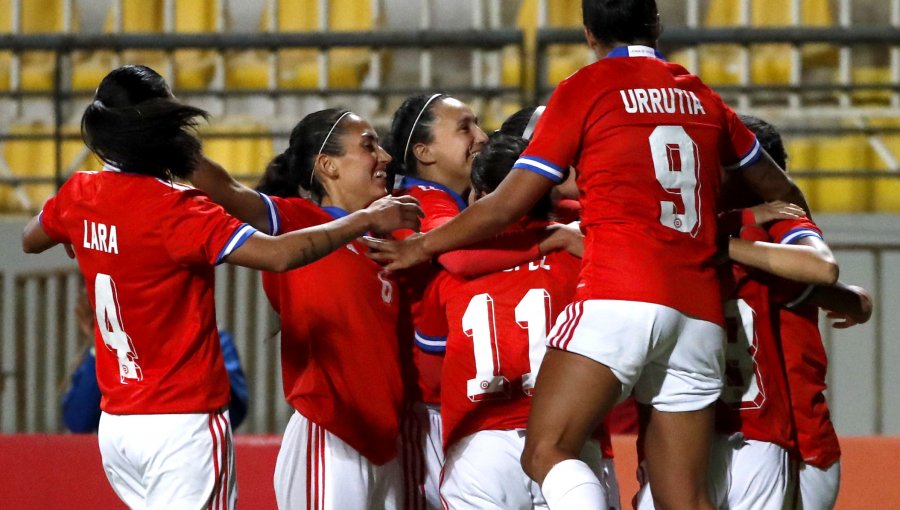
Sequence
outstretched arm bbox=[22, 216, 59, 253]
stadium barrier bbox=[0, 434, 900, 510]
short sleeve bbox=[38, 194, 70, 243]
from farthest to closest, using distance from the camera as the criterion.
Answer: stadium barrier bbox=[0, 434, 900, 510] < outstretched arm bbox=[22, 216, 59, 253] < short sleeve bbox=[38, 194, 70, 243]

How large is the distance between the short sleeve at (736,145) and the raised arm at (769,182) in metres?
0.03

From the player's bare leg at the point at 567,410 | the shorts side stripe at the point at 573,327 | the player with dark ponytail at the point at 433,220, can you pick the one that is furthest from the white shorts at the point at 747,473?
the player with dark ponytail at the point at 433,220

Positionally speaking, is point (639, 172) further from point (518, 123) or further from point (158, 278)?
point (158, 278)

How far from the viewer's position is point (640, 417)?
110 inches

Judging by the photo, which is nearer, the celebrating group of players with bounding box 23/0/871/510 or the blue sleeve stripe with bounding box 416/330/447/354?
the celebrating group of players with bounding box 23/0/871/510

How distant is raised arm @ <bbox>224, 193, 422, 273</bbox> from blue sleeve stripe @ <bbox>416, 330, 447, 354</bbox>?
45cm

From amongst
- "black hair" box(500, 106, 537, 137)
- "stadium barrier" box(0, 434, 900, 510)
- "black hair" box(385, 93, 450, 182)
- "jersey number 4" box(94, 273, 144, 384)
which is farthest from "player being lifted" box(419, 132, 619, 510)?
"stadium barrier" box(0, 434, 900, 510)

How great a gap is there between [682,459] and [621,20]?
39.3 inches

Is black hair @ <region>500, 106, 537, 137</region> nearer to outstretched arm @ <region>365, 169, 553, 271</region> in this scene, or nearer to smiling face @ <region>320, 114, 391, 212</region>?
smiling face @ <region>320, 114, 391, 212</region>

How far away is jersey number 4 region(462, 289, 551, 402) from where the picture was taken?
2.88m

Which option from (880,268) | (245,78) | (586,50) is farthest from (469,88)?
(880,268)

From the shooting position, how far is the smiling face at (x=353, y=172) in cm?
322

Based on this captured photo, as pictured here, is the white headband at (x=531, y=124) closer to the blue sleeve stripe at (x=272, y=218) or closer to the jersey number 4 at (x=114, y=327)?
the blue sleeve stripe at (x=272, y=218)

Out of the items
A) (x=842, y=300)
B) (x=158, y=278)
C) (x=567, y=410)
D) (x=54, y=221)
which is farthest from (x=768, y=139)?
(x=54, y=221)
